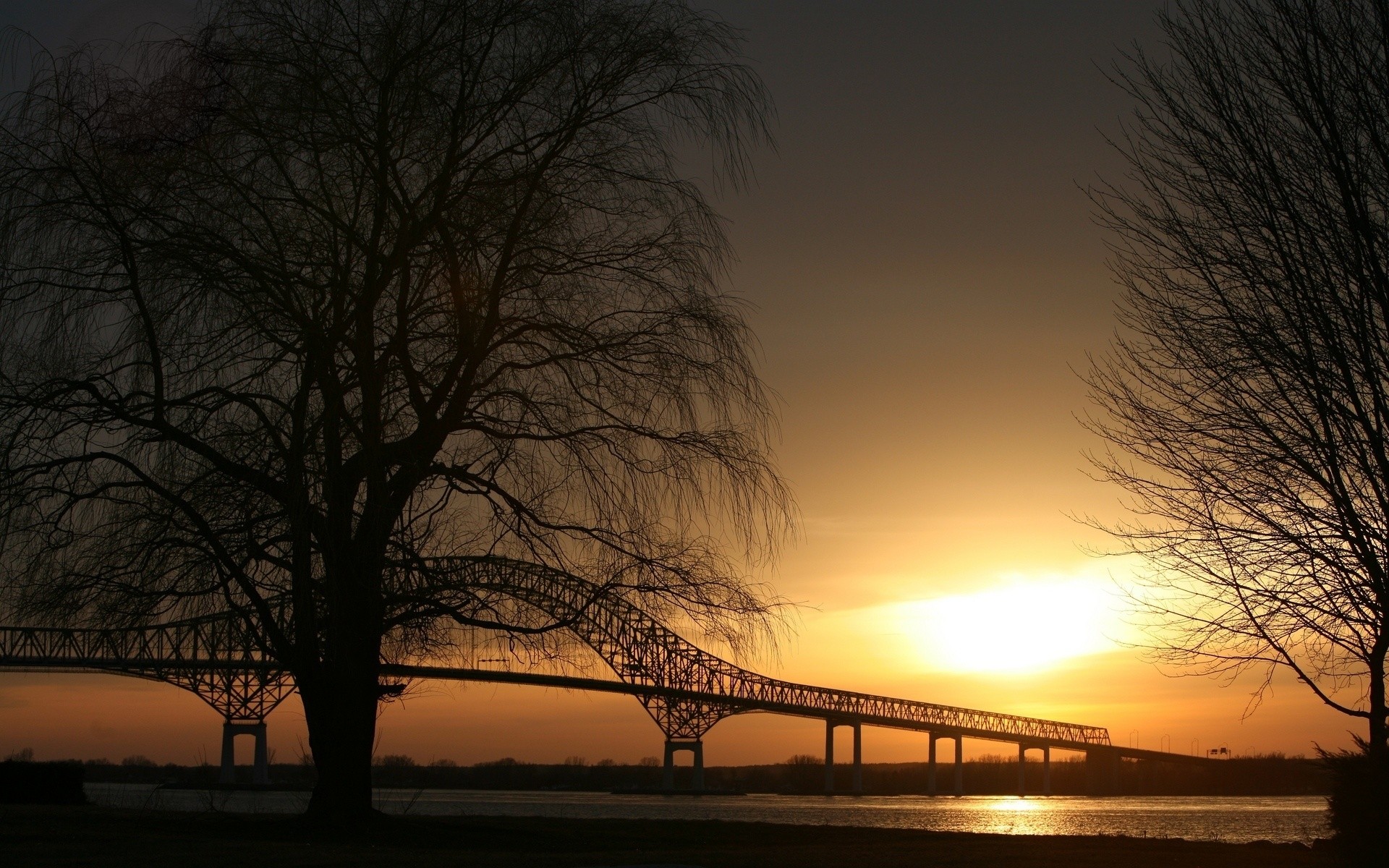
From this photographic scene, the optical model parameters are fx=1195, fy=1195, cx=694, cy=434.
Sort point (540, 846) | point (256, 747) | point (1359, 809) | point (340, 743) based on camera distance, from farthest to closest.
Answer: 1. point (256, 747)
2. point (340, 743)
3. point (540, 846)
4. point (1359, 809)

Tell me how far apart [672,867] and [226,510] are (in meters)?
5.38

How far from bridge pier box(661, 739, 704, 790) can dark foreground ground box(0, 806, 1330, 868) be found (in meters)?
63.8

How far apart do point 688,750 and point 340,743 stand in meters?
68.6

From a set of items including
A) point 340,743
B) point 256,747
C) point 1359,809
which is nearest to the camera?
point 1359,809

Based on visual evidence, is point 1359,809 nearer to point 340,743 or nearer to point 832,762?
point 340,743

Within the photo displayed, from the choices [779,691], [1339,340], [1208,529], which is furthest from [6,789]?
[779,691]

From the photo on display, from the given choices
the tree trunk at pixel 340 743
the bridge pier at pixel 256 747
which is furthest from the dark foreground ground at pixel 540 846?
the bridge pier at pixel 256 747

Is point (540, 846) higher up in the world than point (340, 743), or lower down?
lower down

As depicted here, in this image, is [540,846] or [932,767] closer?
[540,846]

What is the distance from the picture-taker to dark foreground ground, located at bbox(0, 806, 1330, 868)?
1027 centimetres

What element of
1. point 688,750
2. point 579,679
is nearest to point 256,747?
point 688,750

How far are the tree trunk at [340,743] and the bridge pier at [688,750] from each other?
67.3 m

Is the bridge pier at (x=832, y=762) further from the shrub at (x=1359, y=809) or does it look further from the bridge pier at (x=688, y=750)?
the shrub at (x=1359, y=809)

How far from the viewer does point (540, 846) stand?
1252 centimetres
